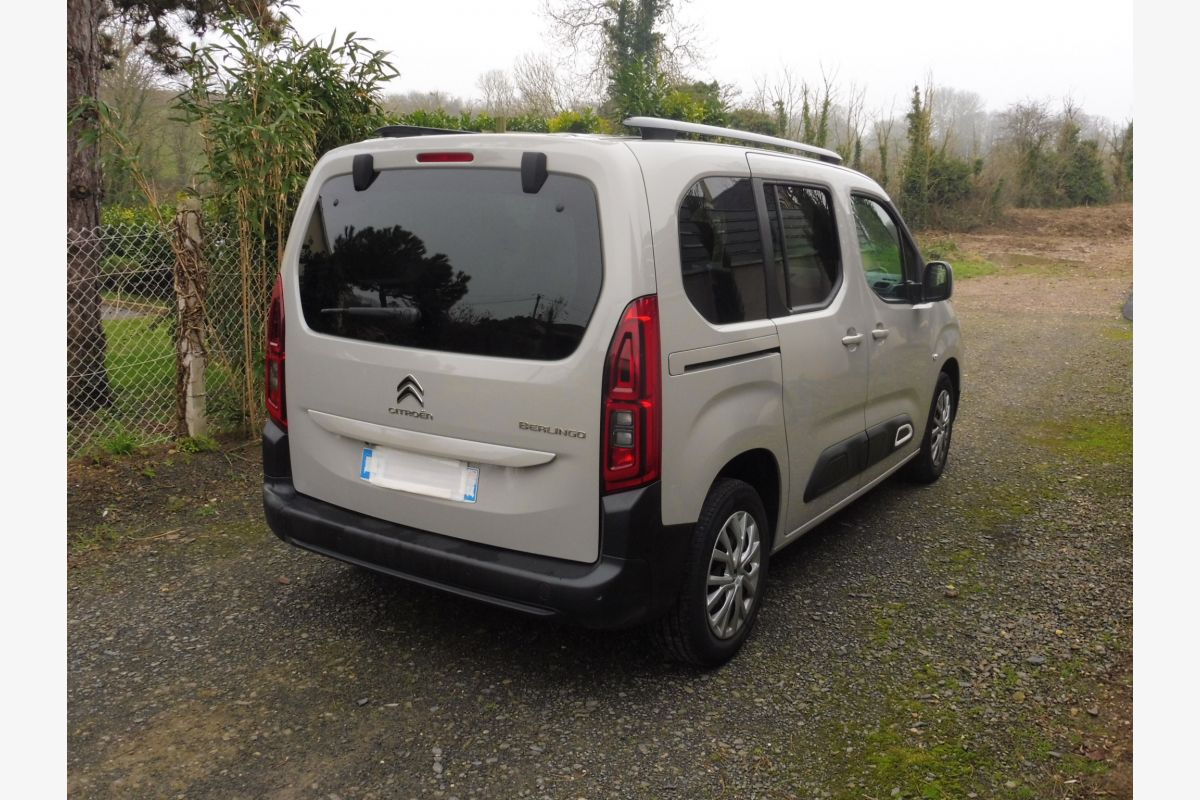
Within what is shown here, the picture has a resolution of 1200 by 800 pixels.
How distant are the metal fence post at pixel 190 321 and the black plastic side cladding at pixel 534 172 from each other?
3649 millimetres

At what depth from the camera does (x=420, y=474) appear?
10.3ft

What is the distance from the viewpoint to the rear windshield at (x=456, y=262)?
2.90m

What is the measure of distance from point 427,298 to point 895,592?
2.53 metres

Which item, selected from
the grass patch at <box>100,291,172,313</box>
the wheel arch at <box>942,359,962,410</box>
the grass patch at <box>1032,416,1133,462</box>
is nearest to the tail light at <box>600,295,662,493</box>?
the wheel arch at <box>942,359,962,410</box>

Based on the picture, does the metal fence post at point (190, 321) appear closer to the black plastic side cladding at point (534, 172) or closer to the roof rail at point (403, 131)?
the roof rail at point (403, 131)

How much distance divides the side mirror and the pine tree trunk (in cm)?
529

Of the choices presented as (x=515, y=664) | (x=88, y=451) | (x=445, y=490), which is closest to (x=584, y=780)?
(x=515, y=664)

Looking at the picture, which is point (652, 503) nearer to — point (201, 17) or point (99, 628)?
point (99, 628)

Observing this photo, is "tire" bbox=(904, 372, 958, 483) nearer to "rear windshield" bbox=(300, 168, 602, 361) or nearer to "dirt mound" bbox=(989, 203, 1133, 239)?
"rear windshield" bbox=(300, 168, 602, 361)

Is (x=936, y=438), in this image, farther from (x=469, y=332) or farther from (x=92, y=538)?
(x=92, y=538)

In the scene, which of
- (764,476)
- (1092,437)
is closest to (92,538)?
(764,476)

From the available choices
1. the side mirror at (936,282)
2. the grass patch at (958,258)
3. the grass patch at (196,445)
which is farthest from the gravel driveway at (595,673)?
the grass patch at (958,258)

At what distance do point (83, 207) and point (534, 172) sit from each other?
18.0 ft

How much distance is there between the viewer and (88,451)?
5.55 m
